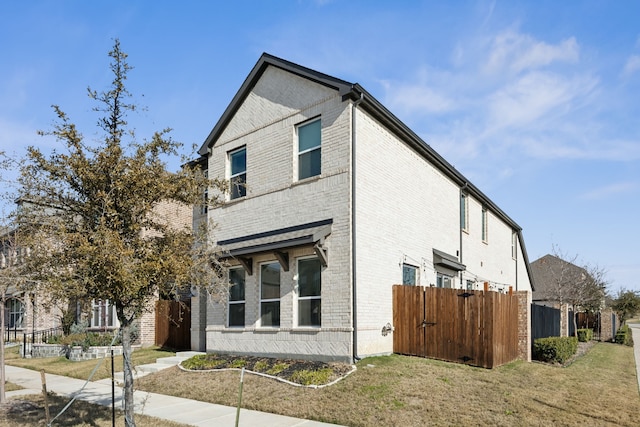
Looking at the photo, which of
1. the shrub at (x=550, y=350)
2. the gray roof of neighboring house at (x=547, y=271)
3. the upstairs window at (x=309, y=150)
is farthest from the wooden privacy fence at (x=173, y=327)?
the gray roof of neighboring house at (x=547, y=271)

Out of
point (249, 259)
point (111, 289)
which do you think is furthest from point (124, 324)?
point (249, 259)

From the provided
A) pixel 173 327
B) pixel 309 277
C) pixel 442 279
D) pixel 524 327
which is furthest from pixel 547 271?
pixel 309 277

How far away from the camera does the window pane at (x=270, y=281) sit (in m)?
14.7

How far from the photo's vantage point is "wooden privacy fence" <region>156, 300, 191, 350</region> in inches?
760

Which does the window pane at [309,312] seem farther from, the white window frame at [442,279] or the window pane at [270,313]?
the white window frame at [442,279]

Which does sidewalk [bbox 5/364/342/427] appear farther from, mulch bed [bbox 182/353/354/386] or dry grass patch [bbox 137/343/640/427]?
mulch bed [bbox 182/353/354/386]

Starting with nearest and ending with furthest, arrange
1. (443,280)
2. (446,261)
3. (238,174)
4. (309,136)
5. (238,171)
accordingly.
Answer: (309,136), (238,174), (238,171), (446,261), (443,280)

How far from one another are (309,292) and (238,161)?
17.6ft

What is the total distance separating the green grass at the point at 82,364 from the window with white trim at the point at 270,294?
14.3ft

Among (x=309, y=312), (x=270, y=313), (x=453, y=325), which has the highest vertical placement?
(x=309, y=312)

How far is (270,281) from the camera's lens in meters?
14.9

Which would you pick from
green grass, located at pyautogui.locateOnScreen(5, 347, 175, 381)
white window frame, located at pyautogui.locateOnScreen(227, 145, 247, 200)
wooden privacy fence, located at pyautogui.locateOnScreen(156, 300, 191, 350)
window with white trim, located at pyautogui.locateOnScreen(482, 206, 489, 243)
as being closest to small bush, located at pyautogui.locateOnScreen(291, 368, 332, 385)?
green grass, located at pyautogui.locateOnScreen(5, 347, 175, 381)

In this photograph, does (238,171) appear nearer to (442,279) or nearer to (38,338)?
(442,279)

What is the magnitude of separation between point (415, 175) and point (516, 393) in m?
7.93
